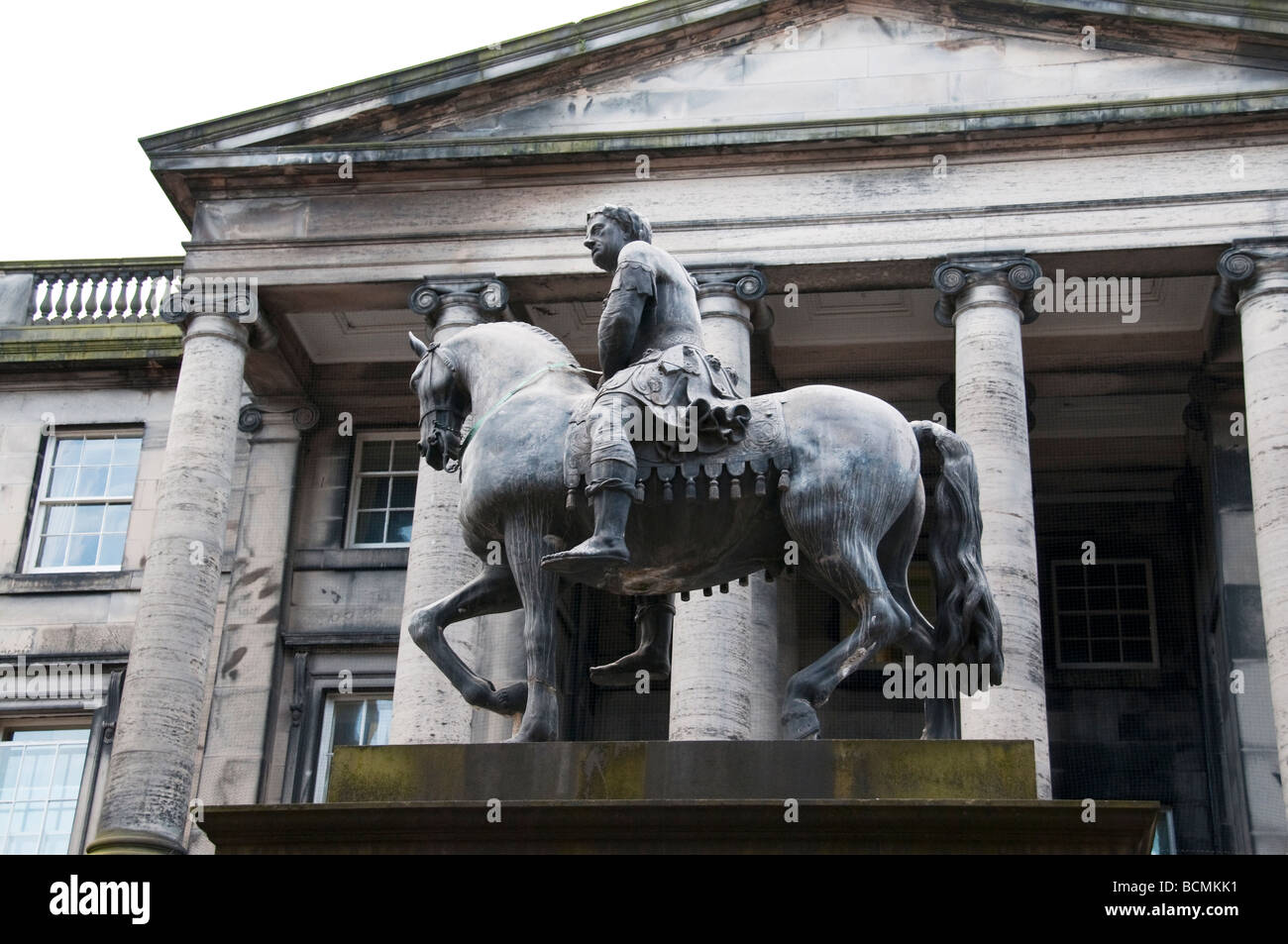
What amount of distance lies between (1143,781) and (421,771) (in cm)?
1951

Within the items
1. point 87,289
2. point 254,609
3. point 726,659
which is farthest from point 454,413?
point 87,289

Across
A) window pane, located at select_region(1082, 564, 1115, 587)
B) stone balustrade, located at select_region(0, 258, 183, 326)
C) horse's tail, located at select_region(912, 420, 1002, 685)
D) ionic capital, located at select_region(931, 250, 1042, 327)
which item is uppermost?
stone balustrade, located at select_region(0, 258, 183, 326)

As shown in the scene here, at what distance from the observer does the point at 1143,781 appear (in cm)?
2714

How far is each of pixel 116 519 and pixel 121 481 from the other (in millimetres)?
604

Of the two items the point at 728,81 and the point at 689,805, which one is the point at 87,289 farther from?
the point at 689,805

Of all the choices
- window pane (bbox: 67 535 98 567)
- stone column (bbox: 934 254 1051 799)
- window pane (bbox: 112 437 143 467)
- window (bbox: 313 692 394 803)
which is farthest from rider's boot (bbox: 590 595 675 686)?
window pane (bbox: 112 437 143 467)

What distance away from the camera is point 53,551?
95.1ft

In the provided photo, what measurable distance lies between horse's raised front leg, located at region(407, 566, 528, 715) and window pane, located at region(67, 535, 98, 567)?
1922 centimetres

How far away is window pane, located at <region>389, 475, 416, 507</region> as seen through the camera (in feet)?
94.5

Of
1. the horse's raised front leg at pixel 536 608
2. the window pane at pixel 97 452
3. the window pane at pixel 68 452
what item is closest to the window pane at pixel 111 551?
the window pane at pixel 97 452

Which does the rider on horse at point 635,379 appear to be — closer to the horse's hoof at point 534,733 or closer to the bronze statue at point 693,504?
the bronze statue at point 693,504

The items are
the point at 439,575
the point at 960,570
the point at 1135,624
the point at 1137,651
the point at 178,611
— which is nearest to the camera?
the point at 960,570

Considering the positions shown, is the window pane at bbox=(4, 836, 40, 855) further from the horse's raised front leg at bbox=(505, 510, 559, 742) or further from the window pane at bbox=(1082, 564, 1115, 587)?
the horse's raised front leg at bbox=(505, 510, 559, 742)
